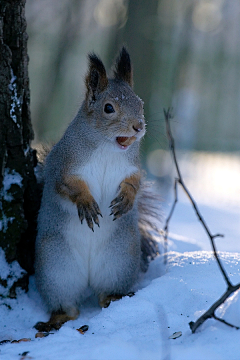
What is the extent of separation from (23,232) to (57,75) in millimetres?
7545

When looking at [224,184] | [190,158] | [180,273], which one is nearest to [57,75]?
[190,158]

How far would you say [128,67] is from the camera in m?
2.31

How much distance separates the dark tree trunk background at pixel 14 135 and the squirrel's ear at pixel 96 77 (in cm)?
41

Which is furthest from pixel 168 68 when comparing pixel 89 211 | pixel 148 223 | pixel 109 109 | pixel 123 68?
pixel 89 211

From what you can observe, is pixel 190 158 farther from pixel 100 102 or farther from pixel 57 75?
pixel 100 102

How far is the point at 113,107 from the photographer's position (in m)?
2.03

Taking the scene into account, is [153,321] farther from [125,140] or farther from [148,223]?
[148,223]

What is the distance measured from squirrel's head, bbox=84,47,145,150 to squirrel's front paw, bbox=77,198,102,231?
1.05ft

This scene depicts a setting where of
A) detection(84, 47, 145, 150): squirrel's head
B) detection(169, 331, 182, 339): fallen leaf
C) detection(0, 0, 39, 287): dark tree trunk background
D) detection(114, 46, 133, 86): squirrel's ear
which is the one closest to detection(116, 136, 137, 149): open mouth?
detection(84, 47, 145, 150): squirrel's head

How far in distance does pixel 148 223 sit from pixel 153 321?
3.64 feet

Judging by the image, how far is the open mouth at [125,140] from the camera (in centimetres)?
198

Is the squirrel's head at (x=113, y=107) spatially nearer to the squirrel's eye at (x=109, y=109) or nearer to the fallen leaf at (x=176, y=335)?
the squirrel's eye at (x=109, y=109)

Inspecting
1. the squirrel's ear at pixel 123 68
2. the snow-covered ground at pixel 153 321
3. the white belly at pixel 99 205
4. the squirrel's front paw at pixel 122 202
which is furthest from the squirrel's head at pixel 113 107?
the snow-covered ground at pixel 153 321

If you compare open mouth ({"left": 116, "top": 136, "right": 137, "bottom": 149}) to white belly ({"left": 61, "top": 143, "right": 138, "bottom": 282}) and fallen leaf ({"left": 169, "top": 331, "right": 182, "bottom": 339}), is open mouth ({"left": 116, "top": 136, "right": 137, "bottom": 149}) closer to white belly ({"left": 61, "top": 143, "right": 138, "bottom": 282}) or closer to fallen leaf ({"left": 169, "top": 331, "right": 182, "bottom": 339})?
white belly ({"left": 61, "top": 143, "right": 138, "bottom": 282})
